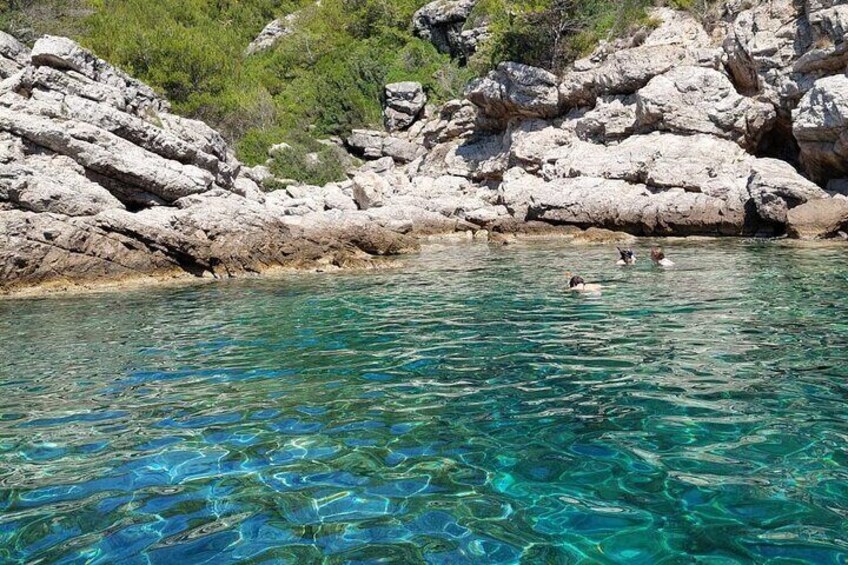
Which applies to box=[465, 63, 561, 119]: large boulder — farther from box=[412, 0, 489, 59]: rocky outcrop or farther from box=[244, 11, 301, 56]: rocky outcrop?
box=[244, 11, 301, 56]: rocky outcrop

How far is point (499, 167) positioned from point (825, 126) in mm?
15870

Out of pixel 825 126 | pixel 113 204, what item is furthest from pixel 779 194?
pixel 113 204

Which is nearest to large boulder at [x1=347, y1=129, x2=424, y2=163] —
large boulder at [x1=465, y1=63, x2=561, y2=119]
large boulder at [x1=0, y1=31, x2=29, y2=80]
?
large boulder at [x1=465, y1=63, x2=561, y2=119]

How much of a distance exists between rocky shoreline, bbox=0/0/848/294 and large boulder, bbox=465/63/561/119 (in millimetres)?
109

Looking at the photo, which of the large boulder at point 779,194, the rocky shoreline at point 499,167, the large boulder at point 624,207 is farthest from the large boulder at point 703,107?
the large boulder at point 779,194

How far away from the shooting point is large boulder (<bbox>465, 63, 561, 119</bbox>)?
110 ft

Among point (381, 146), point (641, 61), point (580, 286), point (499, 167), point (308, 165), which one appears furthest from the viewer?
point (381, 146)

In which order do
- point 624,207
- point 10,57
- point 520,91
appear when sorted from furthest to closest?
1. point 520,91
2. point 624,207
3. point 10,57

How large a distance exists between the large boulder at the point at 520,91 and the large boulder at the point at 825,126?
1288 cm

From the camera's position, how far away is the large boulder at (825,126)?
2202 centimetres

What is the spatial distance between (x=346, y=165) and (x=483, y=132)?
10.7 meters

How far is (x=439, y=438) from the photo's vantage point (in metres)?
5.08

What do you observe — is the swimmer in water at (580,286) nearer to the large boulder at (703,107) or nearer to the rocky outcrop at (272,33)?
the large boulder at (703,107)

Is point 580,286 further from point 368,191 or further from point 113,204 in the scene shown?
point 368,191
